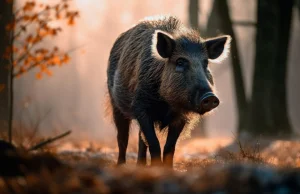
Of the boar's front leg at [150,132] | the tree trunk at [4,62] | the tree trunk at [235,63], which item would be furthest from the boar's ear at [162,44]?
the tree trunk at [235,63]

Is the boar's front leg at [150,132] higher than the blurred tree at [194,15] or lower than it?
higher

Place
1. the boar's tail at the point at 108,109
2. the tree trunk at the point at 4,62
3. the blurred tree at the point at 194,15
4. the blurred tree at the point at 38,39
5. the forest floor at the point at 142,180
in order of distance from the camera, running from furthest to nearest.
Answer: the blurred tree at the point at 194,15
the tree trunk at the point at 4,62
the boar's tail at the point at 108,109
the blurred tree at the point at 38,39
the forest floor at the point at 142,180

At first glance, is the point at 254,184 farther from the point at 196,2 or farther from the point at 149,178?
the point at 196,2

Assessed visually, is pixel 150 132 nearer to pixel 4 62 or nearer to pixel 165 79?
pixel 165 79

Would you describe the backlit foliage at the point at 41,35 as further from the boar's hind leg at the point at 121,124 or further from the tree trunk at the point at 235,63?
the tree trunk at the point at 235,63

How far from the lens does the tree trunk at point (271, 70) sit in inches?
694

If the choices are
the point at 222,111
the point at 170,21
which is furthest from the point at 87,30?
the point at 170,21

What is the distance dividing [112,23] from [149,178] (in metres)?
112

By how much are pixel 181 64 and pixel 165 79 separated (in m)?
0.30

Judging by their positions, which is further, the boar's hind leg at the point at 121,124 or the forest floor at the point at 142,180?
the boar's hind leg at the point at 121,124

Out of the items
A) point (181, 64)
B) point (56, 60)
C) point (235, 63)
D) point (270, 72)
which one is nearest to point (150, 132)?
point (181, 64)

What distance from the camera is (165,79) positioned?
919 cm

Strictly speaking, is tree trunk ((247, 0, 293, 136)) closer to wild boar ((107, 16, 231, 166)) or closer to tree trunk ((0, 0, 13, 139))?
tree trunk ((0, 0, 13, 139))

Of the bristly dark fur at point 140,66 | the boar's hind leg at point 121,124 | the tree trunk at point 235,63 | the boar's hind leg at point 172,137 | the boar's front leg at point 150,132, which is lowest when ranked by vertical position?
the tree trunk at point 235,63
